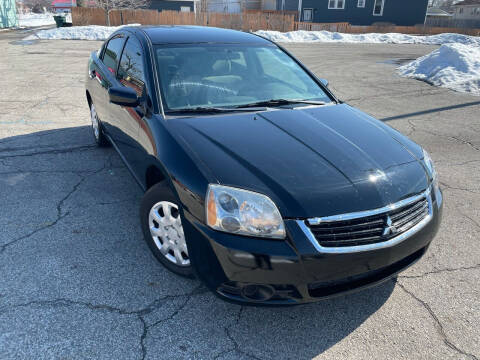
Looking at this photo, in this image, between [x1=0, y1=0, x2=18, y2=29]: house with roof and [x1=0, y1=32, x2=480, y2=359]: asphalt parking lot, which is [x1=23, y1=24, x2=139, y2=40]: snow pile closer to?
[x1=0, y1=0, x2=18, y2=29]: house with roof

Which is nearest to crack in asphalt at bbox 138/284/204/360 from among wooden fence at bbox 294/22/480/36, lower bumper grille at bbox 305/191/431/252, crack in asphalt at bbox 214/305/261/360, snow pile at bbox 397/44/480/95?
crack in asphalt at bbox 214/305/261/360

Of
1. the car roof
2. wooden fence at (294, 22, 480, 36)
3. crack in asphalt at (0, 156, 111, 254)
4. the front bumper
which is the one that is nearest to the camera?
the front bumper

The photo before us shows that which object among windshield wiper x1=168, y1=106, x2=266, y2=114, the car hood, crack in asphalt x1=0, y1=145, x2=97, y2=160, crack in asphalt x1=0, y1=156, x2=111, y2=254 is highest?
windshield wiper x1=168, y1=106, x2=266, y2=114

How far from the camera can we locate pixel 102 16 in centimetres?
2831

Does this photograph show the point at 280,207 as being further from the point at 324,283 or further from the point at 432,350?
the point at 432,350

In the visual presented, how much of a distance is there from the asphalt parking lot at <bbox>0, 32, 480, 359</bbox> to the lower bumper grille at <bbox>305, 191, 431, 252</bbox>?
0.67 m

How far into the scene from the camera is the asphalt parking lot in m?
2.25

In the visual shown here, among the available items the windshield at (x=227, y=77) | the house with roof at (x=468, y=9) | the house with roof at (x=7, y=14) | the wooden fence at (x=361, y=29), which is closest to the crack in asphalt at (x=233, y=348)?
the windshield at (x=227, y=77)

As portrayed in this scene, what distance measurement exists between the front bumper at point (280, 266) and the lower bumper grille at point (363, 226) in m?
0.06

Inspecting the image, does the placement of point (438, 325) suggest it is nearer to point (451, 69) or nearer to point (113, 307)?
point (113, 307)

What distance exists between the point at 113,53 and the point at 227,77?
184cm

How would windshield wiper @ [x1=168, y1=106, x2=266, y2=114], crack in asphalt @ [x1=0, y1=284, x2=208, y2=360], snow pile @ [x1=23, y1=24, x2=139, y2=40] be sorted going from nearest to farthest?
crack in asphalt @ [x1=0, y1=284, x2=208, y2=360]
windshield wiper @ [x1=168, y1=106, x2=266, y2=114]
snow pile @ [x1=23, y1=24, x2=139, y2=40]

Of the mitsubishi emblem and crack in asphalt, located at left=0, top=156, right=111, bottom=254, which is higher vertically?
the mitsubishi emblem

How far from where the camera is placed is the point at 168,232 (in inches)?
107
